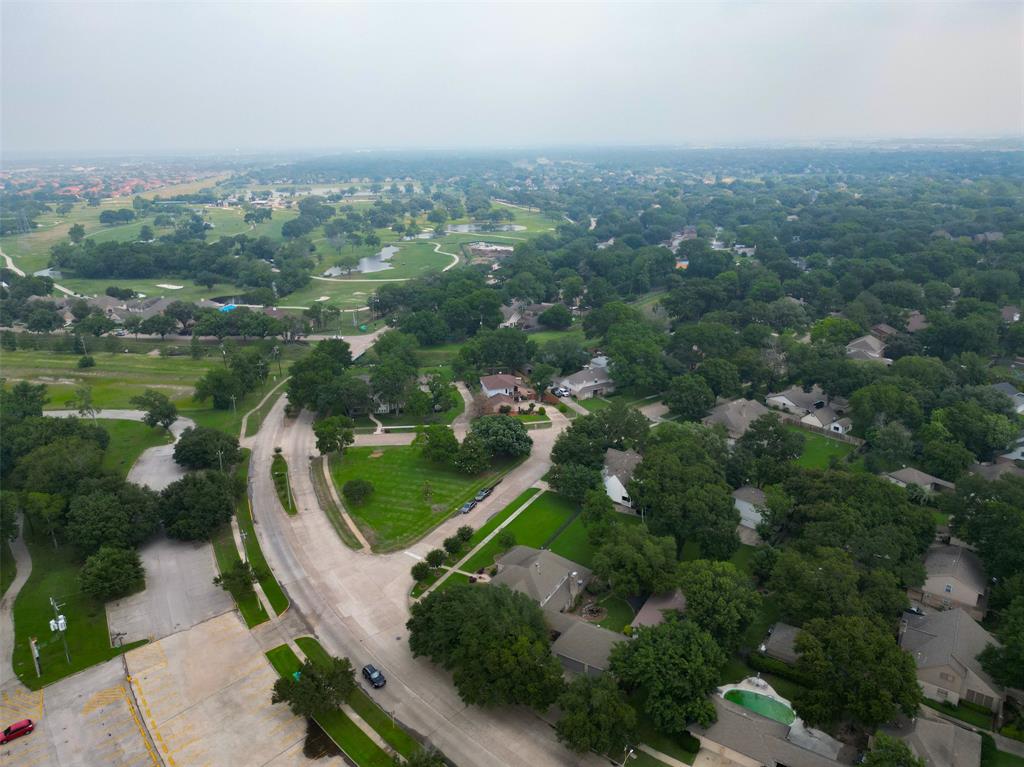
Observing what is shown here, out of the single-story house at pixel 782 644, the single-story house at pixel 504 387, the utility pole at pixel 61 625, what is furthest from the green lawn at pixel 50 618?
the single-story house at pixel 504 387

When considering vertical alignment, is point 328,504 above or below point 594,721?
below

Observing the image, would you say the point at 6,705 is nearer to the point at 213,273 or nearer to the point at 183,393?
the point at 183,393

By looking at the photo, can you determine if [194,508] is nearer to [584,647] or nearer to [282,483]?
[282,483]

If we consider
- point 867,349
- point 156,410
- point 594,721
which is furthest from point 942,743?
point 156,410

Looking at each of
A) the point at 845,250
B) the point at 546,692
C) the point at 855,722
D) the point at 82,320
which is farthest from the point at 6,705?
the point at 845,250

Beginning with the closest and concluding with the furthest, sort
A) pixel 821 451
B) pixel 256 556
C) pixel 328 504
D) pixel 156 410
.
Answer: pixel 256 556
pixel 328 504
pixel 821 451
pixel 156 410

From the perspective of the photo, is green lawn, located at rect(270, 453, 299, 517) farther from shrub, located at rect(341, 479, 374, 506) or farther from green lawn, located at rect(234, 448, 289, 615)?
shrub, located at rect(341, 479, 374, 506)
